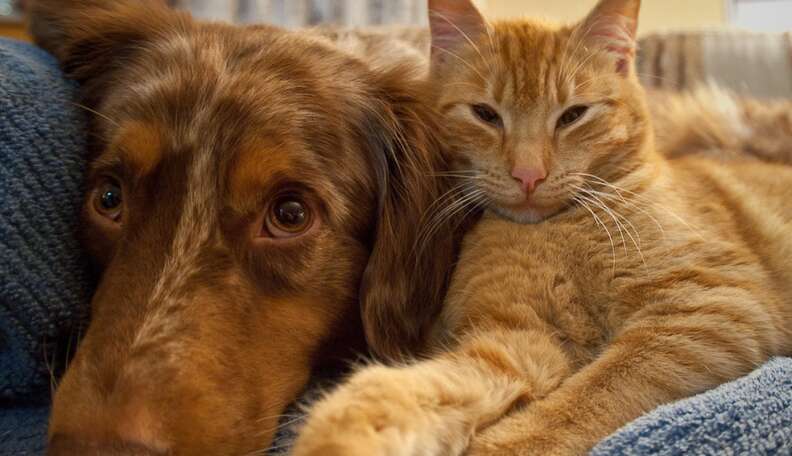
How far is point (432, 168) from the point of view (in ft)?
5.36

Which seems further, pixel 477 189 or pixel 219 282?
pixel 477 189

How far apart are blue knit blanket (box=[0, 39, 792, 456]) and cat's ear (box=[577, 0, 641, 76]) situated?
34.5 inches

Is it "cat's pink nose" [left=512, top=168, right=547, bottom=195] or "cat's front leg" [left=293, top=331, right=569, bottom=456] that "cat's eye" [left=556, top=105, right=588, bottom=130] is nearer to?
"cat's pink nose" [left=512, top=168, right=547, bottom=195]

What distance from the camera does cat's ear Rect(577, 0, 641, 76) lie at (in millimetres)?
1844

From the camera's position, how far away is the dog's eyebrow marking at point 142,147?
52.4 inches

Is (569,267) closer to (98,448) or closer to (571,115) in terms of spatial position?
(571,115)

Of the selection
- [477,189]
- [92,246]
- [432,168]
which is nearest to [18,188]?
[92,246]

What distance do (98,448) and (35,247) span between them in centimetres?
53

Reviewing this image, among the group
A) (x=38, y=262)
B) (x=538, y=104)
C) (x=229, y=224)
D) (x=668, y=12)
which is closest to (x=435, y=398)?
(x=229, y=224)

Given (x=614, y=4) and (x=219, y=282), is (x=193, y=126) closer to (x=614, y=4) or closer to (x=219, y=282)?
(x=219, y=282)

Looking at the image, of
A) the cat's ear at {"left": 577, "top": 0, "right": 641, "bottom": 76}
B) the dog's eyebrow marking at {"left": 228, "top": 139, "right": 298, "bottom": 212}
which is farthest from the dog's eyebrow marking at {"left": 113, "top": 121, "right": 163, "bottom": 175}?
the cat's ear at {"left": 577, "top": 0, "right": 641, "bottom": 76}

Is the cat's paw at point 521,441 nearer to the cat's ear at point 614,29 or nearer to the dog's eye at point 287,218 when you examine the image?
the dog's eye at point 287,218

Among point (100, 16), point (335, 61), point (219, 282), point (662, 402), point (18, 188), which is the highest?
point (100, 16)

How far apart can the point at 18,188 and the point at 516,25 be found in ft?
4.24
